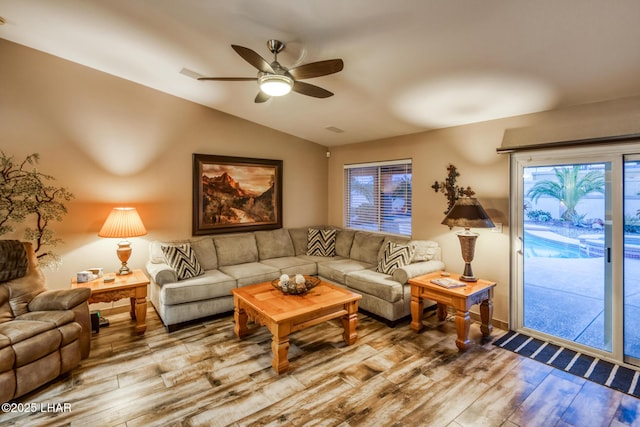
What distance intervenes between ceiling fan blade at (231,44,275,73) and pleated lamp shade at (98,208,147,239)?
2.38 metres

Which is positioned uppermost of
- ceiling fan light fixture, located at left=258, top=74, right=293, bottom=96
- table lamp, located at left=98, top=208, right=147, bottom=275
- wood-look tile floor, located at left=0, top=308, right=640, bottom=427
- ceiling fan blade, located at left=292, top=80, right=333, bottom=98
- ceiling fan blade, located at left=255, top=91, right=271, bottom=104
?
ceiling fan blade, located at left=255, top=91, right=271, bottom=104

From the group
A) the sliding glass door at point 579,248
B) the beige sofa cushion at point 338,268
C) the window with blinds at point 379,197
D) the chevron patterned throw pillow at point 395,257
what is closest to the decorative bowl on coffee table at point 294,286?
the beige sofa cushion at point 338,268

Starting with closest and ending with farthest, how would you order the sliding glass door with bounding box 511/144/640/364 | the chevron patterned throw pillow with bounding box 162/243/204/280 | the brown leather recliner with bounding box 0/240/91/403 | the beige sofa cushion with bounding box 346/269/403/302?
the brown leather recliner with bounding box 0/240/91/403, the sliding glass door with bounding box 511/144/640/364, the beige sofa cushion with bounding box 346/269/403/302, the chevron patterned throw pillow with bounding box 162/243/204/280

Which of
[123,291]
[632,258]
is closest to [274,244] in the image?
[123,291]

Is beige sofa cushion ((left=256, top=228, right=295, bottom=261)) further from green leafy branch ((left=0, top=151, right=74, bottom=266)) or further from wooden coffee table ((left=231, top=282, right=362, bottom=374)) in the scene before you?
green leafy branch ((left=0, top=151, right=74, bottom=266))

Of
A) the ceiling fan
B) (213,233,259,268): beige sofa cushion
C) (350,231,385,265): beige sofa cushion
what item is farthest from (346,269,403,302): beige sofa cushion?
the ceiling fan

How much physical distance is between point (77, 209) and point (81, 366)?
1.85 meters

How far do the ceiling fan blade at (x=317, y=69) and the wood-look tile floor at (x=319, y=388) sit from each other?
2475 millimetres

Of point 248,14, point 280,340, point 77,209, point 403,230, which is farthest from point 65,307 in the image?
point 403,230

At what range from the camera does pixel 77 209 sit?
3.71m

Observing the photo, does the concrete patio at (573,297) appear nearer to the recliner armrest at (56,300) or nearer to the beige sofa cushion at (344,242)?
the beige sofa cushion at (344,242)

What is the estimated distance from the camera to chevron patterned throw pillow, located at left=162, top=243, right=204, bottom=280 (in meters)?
3.77

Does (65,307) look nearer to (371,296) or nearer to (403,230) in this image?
(371,296)

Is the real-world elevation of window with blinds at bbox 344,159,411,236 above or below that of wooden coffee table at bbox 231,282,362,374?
above
